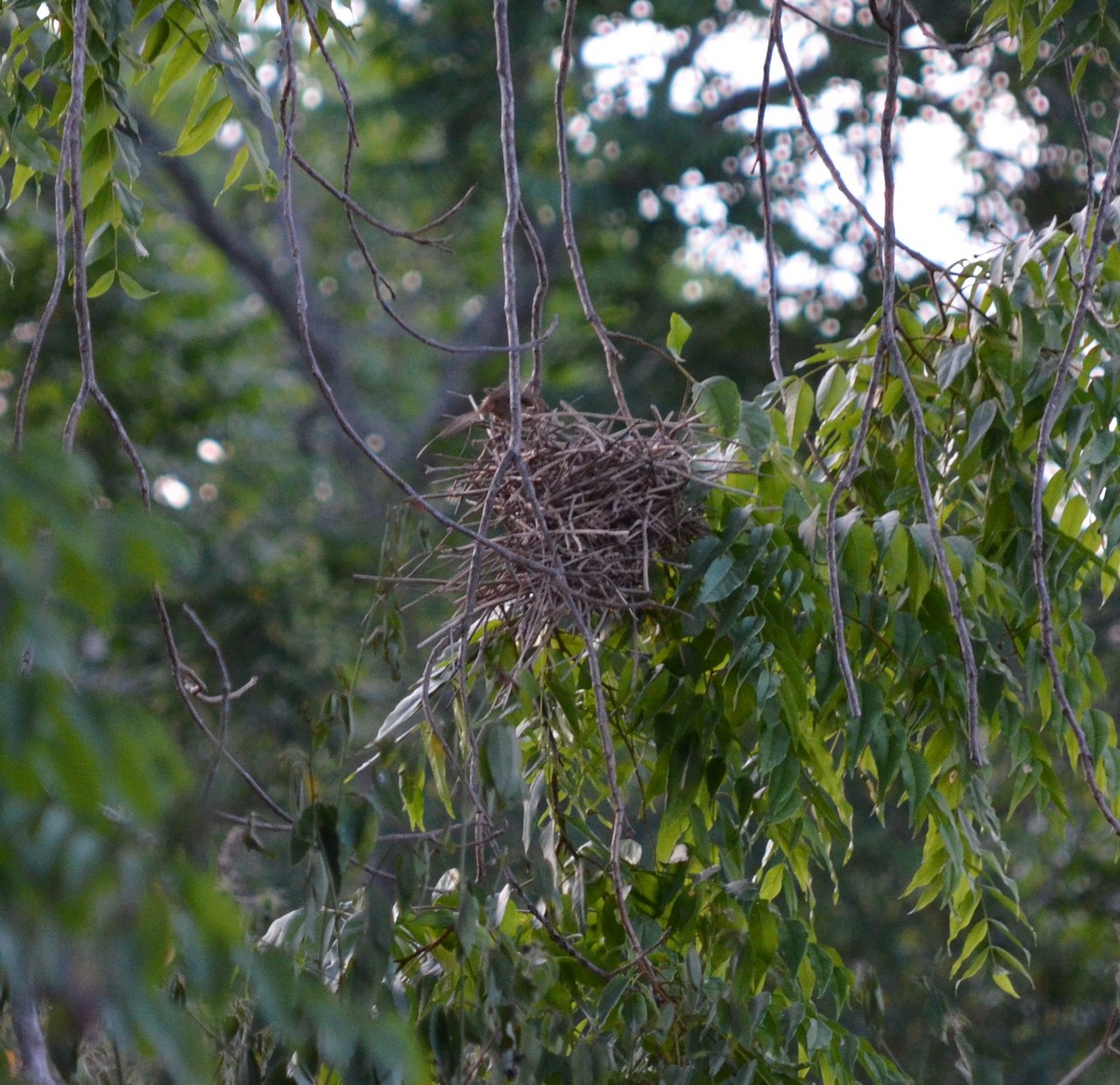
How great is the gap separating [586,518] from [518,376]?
22 cm

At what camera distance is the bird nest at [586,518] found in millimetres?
1825

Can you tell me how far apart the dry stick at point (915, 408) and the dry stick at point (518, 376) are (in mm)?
403

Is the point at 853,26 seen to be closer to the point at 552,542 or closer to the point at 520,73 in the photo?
the point at 520,73

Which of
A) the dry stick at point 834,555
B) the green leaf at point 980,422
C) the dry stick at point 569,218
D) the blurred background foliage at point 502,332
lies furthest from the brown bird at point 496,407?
the blurred background foliage at point 502,332

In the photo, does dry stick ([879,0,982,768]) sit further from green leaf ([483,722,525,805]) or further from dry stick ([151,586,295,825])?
dry stick ([151,586,295,825])

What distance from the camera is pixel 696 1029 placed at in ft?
5.19

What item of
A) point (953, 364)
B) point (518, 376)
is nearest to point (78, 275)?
point (518, 376)

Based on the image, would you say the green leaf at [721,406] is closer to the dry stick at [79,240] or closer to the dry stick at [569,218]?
the dry stick at [569,218]

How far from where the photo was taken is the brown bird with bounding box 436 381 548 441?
202 cm

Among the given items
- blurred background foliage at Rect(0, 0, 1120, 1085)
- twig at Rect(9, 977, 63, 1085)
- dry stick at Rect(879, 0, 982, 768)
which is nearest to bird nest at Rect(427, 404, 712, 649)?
dry stick at Rect(879, 0, 982, 768)

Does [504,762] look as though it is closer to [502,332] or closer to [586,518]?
[586,518]

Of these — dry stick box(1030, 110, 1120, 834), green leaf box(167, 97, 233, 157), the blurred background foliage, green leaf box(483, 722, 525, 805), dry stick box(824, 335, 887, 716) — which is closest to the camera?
green leaf box(483, 722, 525, 805)

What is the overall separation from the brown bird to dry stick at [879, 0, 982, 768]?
20.6 inches

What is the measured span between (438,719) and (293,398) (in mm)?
8466
